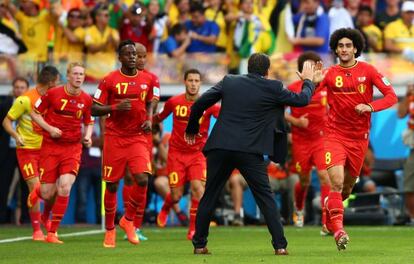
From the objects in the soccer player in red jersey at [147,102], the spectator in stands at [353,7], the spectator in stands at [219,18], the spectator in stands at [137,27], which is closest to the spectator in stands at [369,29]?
the spectator in stands at [353,7]

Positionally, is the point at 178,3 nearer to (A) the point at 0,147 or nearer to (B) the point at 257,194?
(A) the point at 0,147

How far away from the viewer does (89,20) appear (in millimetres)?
26031

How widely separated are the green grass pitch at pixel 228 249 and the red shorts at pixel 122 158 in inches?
39.7

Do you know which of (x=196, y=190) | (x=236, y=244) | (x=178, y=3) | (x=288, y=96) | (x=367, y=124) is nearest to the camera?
(x=288, y=96)

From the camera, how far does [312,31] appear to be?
2570 cm

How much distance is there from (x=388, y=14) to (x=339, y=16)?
1289 mm

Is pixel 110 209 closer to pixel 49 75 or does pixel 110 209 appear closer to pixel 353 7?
pixel 49 75

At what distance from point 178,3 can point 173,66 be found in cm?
200

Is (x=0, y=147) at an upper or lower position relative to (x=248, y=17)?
lower

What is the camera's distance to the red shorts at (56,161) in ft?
61.0

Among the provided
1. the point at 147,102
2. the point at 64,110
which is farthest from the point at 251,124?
the point at 64,110

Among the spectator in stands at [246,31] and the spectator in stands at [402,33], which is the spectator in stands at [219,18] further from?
the spectator in stands at [402,33]

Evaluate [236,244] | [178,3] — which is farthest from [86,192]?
[236,244]

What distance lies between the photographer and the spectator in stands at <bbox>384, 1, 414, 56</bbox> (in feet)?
83.7
